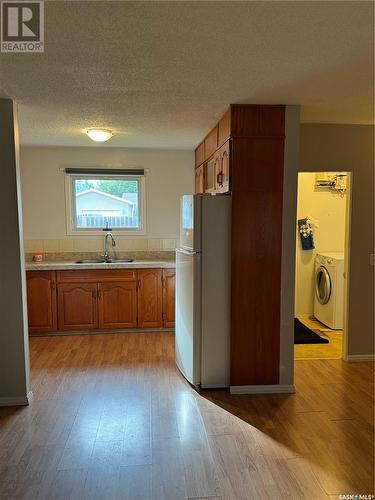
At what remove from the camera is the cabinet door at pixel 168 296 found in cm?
464

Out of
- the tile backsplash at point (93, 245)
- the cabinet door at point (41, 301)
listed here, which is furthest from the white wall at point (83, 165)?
the cabinet door at point (41, 301)

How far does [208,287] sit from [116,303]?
6.30 feet

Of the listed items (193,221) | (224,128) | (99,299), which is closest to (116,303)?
(99,299)

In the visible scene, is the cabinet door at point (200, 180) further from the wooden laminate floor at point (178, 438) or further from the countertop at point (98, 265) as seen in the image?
the wooden laminate floor at point (178, 438)

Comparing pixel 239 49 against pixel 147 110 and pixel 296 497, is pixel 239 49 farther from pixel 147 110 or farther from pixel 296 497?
pixel 296 497

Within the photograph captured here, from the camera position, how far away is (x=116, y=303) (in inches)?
179

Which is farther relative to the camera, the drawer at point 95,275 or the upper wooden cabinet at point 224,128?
the drawer at point 95,275

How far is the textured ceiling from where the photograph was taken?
1574 mm

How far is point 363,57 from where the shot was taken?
6.53 ft

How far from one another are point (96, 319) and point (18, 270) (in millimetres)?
1887

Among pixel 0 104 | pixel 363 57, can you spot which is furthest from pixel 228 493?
pixel 0 104

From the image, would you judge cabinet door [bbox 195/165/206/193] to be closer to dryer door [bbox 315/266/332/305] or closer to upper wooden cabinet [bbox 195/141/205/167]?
upper wooden cabinet [bbox 195/141/205/167]

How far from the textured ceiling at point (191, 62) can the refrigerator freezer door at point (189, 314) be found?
1.33 metres

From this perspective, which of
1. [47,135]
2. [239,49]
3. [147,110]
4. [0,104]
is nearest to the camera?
[239,49]
